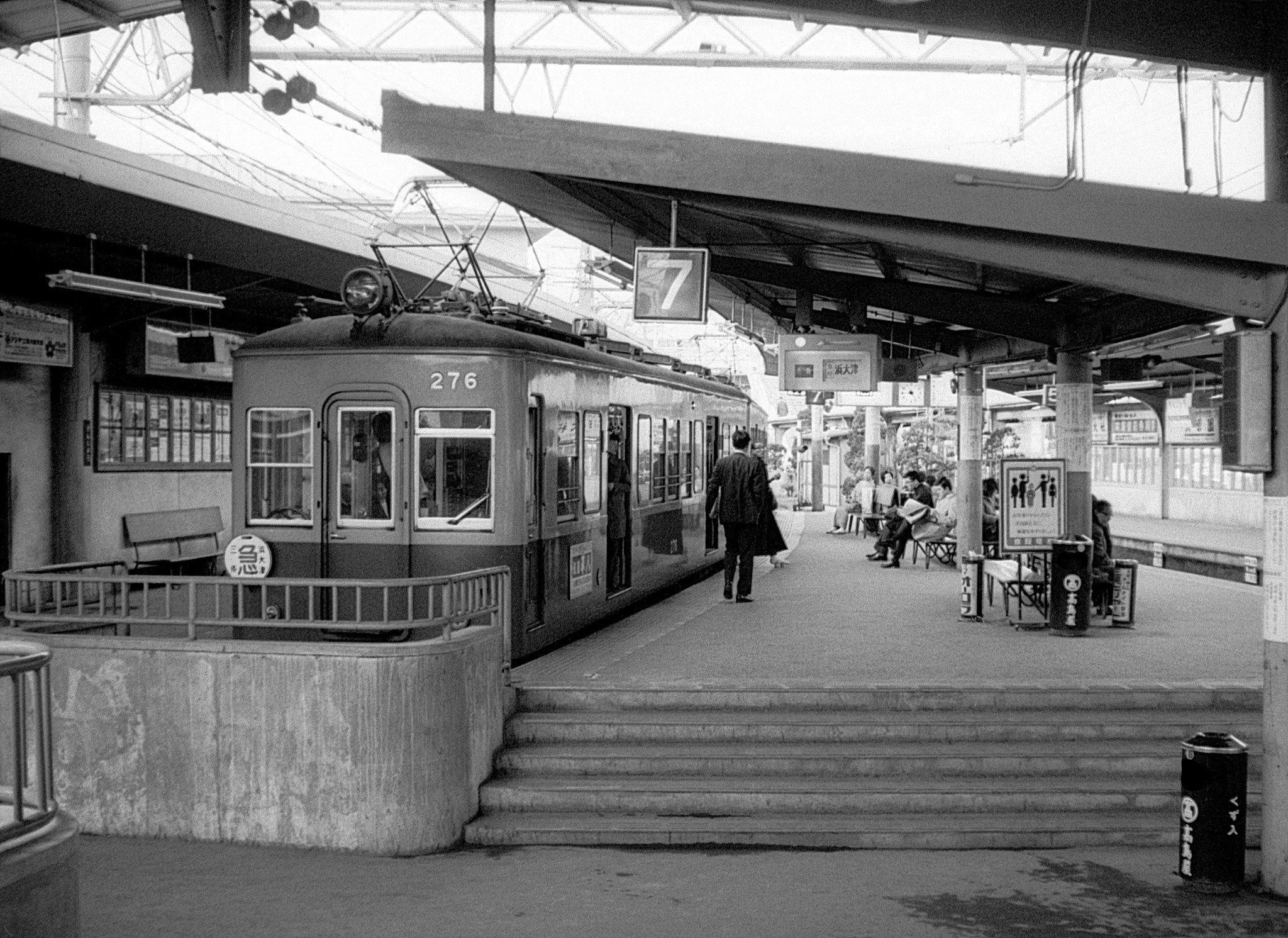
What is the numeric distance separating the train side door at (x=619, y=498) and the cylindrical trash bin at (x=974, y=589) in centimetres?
342

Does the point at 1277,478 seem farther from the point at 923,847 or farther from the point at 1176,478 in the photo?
the point at 1176,478

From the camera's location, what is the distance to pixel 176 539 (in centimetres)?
1738

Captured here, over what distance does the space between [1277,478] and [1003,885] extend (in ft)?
8.33

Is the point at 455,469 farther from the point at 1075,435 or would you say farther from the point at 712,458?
the point at 712,458

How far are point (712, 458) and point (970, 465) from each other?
346cm

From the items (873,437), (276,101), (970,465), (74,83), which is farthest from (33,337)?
(873,437)

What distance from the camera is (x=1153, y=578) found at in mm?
17859

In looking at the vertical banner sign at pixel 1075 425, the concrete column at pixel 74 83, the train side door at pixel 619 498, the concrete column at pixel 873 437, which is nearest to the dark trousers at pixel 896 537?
the vertical banner sign at pixel 1075 425

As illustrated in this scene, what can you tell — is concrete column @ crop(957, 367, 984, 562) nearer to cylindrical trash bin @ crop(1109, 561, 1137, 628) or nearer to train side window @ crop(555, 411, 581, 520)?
cylindrical trash bin @ crop(1109, 561, 1137, 628)

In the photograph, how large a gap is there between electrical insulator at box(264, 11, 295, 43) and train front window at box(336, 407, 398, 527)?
2692 mm

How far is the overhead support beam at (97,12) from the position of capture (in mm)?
12953

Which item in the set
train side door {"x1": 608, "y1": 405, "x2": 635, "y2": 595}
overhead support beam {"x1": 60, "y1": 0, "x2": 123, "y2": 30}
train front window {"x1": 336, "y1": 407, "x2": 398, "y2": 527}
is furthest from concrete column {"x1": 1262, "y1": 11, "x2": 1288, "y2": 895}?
overhead support beam {"x1": 60, "y1": 0, "x2": 123, "y2": 30}

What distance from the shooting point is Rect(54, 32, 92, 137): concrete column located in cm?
1673

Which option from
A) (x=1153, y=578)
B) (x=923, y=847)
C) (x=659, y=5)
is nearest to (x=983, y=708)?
(x=923, y=847)
